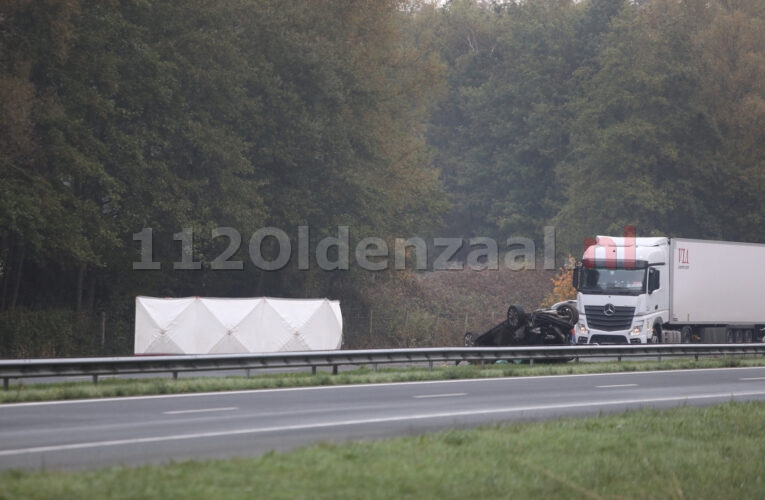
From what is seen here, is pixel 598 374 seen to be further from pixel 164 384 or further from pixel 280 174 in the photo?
pixel 280 174

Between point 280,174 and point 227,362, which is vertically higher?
point 280,174

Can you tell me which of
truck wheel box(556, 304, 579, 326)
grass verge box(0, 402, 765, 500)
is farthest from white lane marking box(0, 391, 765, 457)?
truck wheel box(556, 304, 579, 326)

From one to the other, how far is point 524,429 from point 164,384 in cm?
910

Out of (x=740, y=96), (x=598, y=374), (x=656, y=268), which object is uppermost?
(x=740, y=96)

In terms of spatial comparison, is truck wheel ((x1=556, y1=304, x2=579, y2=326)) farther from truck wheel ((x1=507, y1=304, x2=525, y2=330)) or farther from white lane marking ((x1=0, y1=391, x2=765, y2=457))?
white lane marking ((x1=0, y1=391, x2=765, y2=457))

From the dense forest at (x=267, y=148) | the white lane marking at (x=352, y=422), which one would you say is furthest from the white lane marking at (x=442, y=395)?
the dense forest at (x=267, y=148)

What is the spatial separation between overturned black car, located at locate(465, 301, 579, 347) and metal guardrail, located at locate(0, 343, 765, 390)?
2.43 meters

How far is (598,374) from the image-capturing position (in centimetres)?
2986

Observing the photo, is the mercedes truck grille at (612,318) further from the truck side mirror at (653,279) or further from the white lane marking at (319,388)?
the white lane marking at (319,388)

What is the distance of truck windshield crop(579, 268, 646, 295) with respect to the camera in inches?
1598

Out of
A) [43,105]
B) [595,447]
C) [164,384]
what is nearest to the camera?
[595,447]

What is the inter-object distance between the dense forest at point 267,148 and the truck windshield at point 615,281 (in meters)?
12.7

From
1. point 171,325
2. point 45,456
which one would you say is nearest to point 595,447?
point 45,456

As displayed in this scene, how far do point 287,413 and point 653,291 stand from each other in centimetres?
2489
